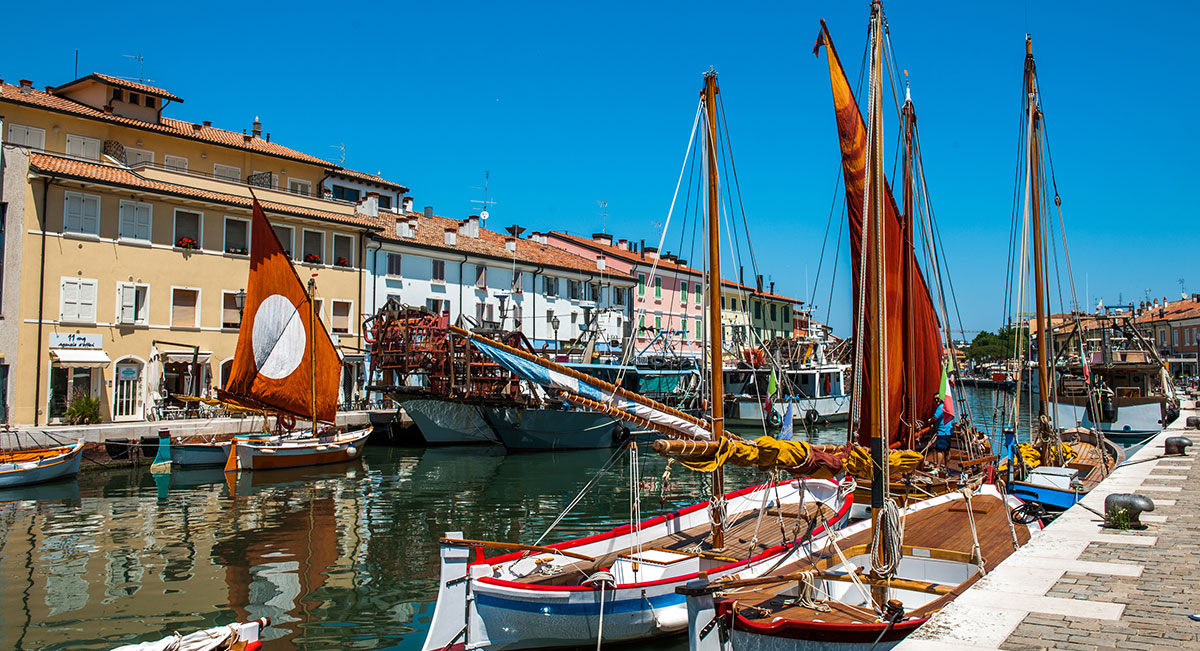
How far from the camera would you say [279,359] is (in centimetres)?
3088

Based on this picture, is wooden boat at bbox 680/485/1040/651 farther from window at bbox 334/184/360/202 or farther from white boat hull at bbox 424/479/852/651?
window at bbox 334/184/360/202

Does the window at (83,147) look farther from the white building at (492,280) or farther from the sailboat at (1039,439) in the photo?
the sailboat at (1039,439)

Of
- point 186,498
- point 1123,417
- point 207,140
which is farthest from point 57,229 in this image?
point 1123,417

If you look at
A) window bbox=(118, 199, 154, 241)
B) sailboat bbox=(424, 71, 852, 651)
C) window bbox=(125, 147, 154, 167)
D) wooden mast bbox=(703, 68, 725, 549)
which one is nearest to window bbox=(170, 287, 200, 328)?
window bbox=(118, 199, 154, 241)

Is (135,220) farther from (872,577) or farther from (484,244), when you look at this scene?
(872,577)

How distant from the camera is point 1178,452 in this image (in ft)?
74.8

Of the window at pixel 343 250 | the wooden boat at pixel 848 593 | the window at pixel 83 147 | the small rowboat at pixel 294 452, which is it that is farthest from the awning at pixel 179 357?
the wooden boat at pixel 848 593

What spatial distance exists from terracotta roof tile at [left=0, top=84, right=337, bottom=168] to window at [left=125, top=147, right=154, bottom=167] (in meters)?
1.25

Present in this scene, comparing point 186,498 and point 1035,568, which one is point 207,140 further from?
point 1035,568

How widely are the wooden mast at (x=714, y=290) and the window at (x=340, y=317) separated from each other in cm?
3212

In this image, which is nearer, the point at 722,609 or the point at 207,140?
the point at 722,609

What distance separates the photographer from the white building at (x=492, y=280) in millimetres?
45594

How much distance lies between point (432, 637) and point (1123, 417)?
3644 cm

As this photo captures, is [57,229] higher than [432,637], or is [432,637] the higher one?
[57,229]
